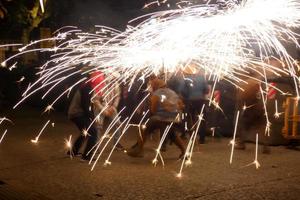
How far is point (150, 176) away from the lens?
28.1 feet

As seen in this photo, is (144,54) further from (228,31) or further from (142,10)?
(142,10)

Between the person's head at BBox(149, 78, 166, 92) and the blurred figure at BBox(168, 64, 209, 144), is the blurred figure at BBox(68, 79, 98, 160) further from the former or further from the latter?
the blurred figure at BBox(168, 64, 209, 144)

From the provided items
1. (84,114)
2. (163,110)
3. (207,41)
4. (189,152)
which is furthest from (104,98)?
(207,41)

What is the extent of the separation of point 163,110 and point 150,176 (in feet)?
5.06

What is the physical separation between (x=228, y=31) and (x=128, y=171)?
3120 mm

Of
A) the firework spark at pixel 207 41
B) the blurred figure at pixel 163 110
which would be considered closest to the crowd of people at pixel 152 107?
the blurred figure at pixel 163 110

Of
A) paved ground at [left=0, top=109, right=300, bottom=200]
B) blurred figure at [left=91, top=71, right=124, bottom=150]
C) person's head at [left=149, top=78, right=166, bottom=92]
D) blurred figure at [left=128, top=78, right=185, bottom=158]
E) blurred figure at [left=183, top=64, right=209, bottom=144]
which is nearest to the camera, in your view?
paved ground at [left=0, top=109, right=300, bottom=200]

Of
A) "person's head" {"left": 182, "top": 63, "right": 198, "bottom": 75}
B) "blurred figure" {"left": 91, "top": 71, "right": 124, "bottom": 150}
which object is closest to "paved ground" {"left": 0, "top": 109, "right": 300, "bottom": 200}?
"blurred figure" {"left": 91, "top": 71, "right": 124, "bottom": 150}

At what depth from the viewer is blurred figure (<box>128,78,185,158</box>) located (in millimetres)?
9703

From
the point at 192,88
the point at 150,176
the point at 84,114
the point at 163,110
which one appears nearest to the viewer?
the point at 150,176

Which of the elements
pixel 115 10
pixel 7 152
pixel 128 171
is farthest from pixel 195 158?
pixel 115 10

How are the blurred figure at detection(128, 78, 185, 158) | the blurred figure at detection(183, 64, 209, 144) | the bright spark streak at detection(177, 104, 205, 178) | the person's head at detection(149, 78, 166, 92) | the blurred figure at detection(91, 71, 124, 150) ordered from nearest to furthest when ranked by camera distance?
the bright spark streak at detection(177, 104, 205, 178) → the blurred figure at detection(128, 78, 185, 158) → the person's head at detection(149, 78, 166, 92) → the blurred figure at detection(91, 71, 124, 150) → the blurred figure at detection(183, 64, 209, 144)

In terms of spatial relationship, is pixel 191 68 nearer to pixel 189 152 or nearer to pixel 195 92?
pixel 195 92

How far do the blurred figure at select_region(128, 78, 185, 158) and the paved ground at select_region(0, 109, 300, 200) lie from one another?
525 mm
